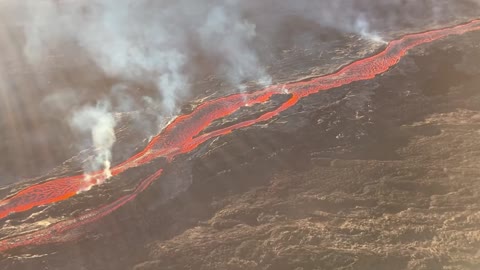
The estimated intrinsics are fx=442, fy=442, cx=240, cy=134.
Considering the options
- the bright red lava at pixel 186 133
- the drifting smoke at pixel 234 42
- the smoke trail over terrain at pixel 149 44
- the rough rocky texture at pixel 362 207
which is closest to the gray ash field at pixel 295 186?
the rough rocky texture at pixel 362 207

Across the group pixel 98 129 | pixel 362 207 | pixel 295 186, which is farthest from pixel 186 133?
A: pixel 362 207

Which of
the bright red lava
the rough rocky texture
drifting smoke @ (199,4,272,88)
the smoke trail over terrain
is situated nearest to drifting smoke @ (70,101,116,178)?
the smoke trail over terrain

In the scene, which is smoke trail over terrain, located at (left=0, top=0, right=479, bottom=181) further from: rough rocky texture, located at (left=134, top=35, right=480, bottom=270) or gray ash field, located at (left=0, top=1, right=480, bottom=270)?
rough rocky texture, located at (left=134, top=35, right=480, bottom=270)

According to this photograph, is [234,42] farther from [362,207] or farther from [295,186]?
[362,207]

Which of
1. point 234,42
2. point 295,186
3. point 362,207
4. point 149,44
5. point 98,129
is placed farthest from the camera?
point 234,42

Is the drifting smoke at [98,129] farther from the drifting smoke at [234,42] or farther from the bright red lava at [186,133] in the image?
the drifting smoke at [234,42]

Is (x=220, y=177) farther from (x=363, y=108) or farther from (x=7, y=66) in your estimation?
(x=7, y=66)
